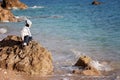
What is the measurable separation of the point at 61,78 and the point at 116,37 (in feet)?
46.2

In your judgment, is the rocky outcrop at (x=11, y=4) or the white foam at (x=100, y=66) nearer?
the white foam at (x=100, y=66)

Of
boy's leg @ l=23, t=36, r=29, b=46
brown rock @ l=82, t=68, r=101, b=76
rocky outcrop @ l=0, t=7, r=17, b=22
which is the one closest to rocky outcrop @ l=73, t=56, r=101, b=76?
brown rock @ l=82, t=68, r=101, b=76

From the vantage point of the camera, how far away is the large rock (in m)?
15.5

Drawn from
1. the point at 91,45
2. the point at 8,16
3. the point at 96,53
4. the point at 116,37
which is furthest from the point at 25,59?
the point at 8,16

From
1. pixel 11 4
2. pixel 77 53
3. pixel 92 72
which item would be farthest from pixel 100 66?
pixel 11 4

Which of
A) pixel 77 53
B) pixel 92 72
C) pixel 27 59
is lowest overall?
pixel 92 72

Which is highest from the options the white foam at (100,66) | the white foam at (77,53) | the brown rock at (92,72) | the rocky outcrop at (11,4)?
the rocky outcrop at (11,4)

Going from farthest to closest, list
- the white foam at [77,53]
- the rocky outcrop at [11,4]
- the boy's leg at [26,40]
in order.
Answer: the rocky outcrop at [11,4]
the white foam at [77,53]
the boy's leg at [26,40]

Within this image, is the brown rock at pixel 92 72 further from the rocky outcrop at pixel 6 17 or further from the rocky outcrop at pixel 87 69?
the rocky outcrop at pixel 6 17

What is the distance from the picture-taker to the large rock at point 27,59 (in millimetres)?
→ 15516

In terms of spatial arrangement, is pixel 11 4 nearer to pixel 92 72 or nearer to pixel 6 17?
pixel 6 17

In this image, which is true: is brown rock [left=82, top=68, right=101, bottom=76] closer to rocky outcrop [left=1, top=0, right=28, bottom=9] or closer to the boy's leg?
the boy's leg

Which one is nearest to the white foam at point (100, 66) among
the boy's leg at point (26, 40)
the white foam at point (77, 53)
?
the white foam at point (77, 53)

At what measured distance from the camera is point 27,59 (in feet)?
51.4
